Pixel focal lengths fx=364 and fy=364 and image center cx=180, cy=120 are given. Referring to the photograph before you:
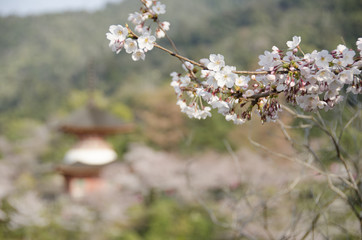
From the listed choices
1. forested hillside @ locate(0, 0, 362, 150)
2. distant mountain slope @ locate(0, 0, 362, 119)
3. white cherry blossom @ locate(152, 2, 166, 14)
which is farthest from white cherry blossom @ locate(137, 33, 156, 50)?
distant mountain slope @ locate(0, 0, 362, 119)

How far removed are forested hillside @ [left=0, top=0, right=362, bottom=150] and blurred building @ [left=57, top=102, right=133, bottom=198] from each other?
10741 millimetres

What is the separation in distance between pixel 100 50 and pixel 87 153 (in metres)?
29.0

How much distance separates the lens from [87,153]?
867 cm

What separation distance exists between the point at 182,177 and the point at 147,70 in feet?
66.8

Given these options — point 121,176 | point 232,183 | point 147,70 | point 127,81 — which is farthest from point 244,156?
point 147,70

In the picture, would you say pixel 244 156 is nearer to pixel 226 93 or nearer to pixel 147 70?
pixel 226 93

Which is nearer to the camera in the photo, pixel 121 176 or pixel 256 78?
pixel 256 78

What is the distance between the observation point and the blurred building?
832 cm

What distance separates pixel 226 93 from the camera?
88 centimetres

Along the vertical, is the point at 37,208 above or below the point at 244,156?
below

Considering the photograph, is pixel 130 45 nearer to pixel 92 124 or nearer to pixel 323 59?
pixel 323 59

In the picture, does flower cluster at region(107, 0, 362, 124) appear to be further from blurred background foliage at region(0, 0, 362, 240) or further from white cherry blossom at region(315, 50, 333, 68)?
blurred background foliage at region(0, 0, 362, 240)

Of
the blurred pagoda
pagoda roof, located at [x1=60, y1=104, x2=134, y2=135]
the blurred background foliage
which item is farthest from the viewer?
pagoda roof, located at [x1=60, y1=104, x2=134, y2=135]

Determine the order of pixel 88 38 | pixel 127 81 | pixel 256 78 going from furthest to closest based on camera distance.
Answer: pixel 88 38 < pixel 127 81 < pixel 256 78
